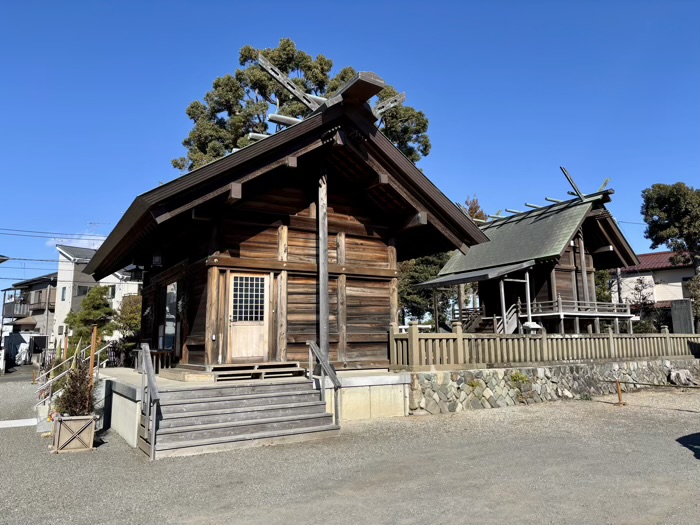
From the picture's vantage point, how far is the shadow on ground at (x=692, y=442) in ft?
26.6

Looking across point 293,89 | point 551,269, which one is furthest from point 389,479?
point 551,269

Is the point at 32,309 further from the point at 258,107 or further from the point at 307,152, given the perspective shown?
the point at 307,152

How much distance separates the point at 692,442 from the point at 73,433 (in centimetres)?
1031

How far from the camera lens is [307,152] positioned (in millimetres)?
11664

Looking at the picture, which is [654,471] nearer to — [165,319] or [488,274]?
[165,319]

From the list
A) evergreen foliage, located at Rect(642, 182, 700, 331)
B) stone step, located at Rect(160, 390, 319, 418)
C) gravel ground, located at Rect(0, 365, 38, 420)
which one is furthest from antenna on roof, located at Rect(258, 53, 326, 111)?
evergreen foliage, located at Rect(642, 182, 700, 331)

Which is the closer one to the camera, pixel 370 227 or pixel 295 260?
pixel 295 260

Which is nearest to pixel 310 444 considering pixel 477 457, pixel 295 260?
pixel 477 457

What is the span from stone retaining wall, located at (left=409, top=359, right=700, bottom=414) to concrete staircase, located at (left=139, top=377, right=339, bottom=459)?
113 inches

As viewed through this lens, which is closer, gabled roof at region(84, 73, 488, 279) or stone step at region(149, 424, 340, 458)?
stone step at region(149, 424, 340, 458)

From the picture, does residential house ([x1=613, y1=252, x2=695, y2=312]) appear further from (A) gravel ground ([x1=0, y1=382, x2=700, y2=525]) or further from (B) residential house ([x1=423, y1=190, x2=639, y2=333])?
(A) gravel ground ([x1=0, y1=382, x2=700, y2=525])

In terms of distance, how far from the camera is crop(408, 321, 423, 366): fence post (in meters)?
11.6

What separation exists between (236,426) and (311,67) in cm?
2552

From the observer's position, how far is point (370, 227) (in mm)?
13422
